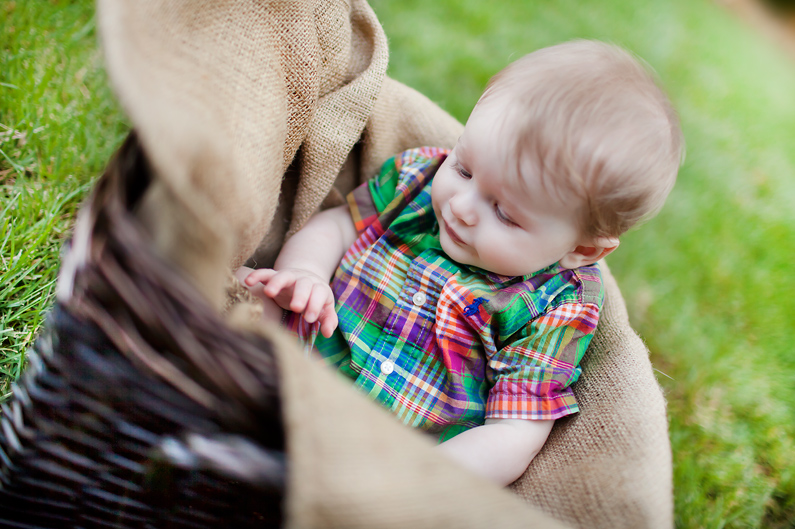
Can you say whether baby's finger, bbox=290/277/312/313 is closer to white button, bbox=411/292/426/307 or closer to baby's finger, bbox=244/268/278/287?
baby's finger, bbox=244/268/278/287

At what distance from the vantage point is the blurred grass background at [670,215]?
1.46m

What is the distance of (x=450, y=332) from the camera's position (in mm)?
1218

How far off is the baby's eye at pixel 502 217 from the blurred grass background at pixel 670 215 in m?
0.52

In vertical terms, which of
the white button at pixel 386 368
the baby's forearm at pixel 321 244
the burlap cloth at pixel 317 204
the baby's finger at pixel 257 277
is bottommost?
the white button at pixel 386 368

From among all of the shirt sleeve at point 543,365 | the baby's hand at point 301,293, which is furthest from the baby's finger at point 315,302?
the shirt sleeve at point 543,365

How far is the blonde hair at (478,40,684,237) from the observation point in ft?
3.22

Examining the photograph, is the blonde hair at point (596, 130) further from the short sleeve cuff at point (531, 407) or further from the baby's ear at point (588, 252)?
the short sleeve cuff at point (531, 407)

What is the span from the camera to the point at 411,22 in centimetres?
286

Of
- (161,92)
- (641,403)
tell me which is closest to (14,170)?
(161,92)

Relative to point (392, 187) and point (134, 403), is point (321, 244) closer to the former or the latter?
point (392, 187)

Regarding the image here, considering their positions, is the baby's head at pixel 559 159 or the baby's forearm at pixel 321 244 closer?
the baby's head at pixel 559 159

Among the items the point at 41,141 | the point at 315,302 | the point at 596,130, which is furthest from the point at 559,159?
the point at 41,141

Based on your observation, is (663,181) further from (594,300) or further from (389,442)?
(389,442)

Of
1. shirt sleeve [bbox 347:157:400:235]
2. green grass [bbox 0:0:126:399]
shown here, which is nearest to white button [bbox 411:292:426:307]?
shirt sleeve [bbox 347:157:400:235]
